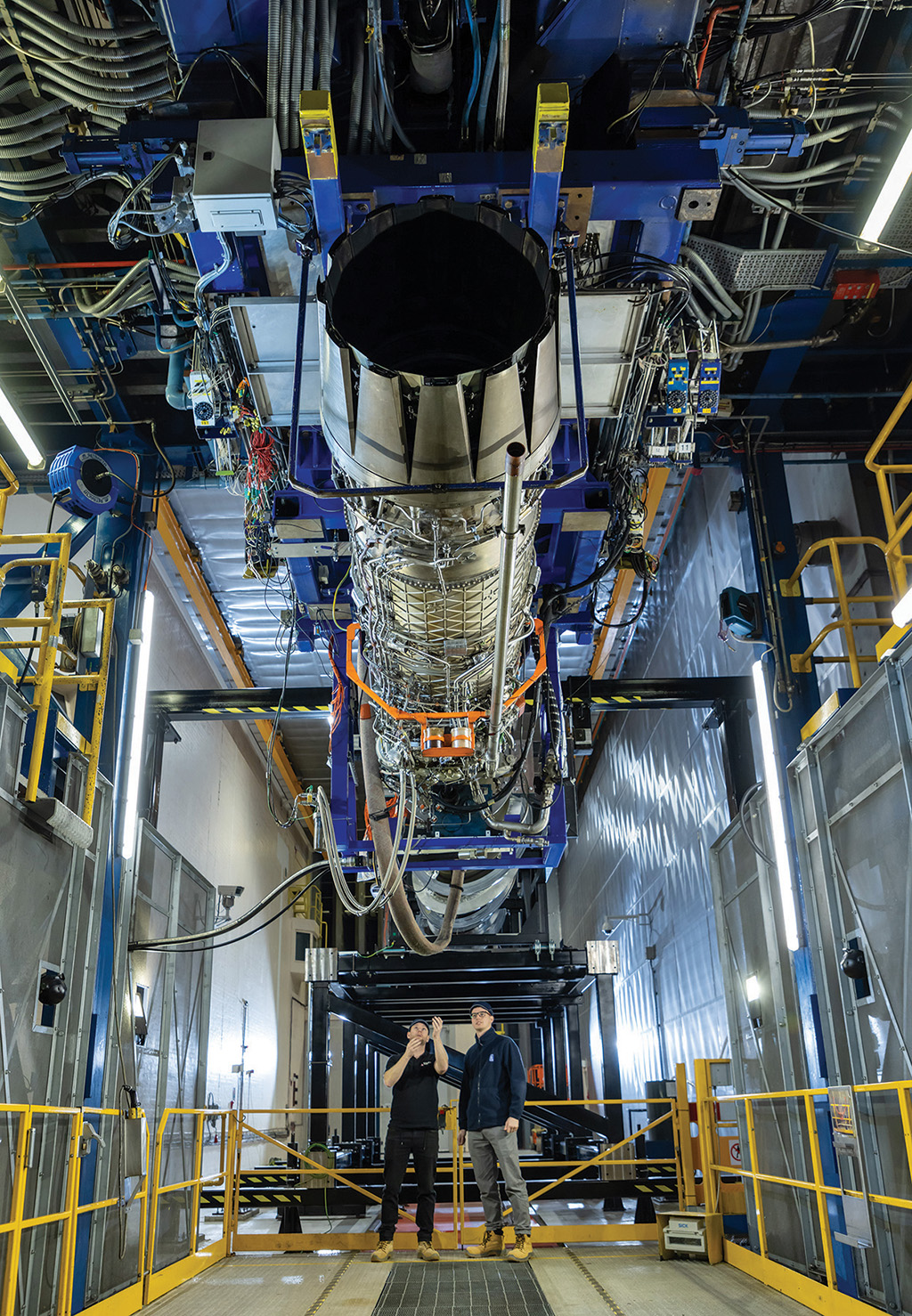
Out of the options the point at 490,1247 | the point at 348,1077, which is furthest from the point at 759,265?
the point at 348,1077

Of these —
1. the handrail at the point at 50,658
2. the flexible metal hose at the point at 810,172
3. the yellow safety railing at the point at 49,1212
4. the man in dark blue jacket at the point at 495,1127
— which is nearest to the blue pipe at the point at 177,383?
the handrail at the point at 50,658

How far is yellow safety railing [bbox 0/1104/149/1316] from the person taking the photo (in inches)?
181

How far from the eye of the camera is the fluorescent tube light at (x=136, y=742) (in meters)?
7.85

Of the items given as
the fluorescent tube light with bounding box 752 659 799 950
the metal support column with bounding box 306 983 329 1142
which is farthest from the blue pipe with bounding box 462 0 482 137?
the metal support column with bounding box 306 983 329 1142

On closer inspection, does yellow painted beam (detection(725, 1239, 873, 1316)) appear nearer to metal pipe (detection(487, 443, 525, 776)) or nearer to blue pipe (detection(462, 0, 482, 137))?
metal pipe (detection(487, 443, 525, 776))

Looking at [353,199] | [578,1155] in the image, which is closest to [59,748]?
[353,199]

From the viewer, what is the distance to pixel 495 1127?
8031mm

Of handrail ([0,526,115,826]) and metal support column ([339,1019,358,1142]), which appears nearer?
handrail ([0,526,115,826])

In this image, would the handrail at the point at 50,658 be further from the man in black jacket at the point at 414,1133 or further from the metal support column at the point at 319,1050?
the metal support column at the point at 319,1050

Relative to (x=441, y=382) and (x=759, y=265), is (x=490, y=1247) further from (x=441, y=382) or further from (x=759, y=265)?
(x=759, y=265)

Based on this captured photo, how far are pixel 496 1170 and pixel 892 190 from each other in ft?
24.6

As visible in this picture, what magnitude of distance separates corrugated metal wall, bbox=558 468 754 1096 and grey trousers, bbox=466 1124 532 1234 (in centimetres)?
367

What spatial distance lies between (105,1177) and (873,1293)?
16.3ft

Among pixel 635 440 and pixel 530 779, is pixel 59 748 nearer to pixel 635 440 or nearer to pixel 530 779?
pixel 530 779
